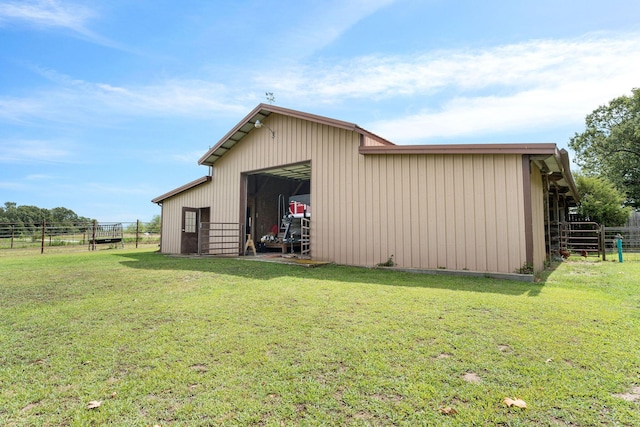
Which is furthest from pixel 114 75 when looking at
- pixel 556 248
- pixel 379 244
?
pixel 556 248

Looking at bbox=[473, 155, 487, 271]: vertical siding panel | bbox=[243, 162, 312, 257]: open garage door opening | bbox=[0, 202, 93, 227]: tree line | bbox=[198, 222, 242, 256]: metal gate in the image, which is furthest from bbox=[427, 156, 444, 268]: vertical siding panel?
bbox=[0, 202, 93, 227]: tree line

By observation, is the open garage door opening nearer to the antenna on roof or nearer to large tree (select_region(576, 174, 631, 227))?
the antenna on roof

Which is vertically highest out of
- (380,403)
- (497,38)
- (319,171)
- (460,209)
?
(497,38)

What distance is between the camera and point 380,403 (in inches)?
78.5

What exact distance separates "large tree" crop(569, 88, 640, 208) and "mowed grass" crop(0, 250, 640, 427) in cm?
2721

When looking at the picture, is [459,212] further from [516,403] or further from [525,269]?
[516,403]

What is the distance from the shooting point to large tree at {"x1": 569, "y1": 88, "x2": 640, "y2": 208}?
23984 mm

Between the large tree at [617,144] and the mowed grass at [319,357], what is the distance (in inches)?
1071

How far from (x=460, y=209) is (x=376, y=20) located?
5487mm

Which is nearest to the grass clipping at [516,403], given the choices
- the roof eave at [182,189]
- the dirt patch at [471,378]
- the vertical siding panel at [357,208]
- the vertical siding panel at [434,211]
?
the dirt patch at [471,378]

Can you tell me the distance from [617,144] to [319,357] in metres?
32.5

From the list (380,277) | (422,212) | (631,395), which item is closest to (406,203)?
(422,212)

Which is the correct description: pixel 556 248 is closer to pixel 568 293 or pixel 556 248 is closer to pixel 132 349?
pixel 568 293

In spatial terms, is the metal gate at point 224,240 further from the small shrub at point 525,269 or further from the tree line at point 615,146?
the tree line at point 615,146
